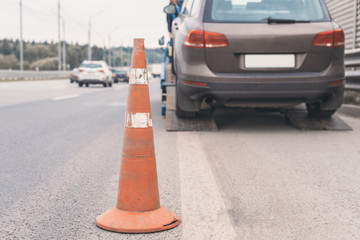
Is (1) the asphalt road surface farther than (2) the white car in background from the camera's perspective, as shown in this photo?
No

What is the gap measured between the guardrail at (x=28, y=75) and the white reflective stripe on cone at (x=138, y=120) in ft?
115

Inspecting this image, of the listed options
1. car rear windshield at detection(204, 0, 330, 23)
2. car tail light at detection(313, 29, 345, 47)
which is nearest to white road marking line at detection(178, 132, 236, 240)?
car rear windshield at detection(204, 0, 330, 23)

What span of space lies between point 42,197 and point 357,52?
683 cm

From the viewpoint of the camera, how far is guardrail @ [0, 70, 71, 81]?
123 ft

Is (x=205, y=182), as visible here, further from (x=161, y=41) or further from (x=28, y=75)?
(x=28, y=75)

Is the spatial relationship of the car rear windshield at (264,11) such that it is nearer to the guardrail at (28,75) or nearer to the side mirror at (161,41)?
the side mirror at (161,41)

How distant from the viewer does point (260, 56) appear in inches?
247

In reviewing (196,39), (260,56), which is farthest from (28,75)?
(260,56)

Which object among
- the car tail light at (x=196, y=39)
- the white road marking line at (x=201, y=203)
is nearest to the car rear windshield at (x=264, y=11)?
the car tail light at (x=196, y=39)

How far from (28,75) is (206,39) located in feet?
127

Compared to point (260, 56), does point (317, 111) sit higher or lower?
lower

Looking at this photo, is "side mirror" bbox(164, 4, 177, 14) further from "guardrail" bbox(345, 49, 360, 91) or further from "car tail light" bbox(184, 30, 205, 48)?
"guardrail" bbox(345, 49, 360, 91)

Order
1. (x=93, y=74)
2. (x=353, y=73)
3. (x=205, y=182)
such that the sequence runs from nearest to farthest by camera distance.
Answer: (x=205, y=182) → (x=353, y=73) → (x=93, y=74)

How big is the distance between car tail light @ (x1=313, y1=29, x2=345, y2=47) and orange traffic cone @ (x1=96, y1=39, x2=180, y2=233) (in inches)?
135
